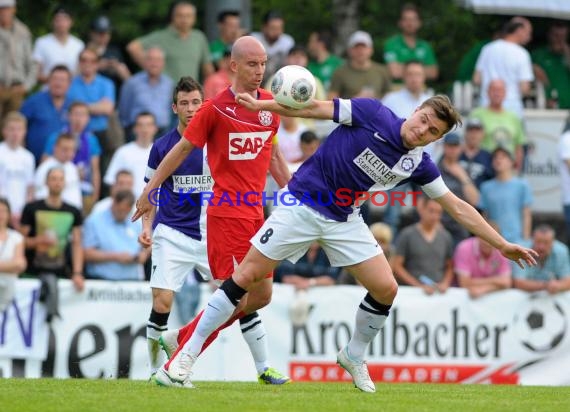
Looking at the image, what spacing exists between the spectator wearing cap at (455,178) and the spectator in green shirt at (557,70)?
3479 mm

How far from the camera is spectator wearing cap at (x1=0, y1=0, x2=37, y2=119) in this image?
1691 cm

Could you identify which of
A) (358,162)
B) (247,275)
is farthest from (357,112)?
(247,275)

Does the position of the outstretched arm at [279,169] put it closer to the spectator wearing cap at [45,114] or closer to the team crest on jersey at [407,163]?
the team crest on jersey at [407,163]

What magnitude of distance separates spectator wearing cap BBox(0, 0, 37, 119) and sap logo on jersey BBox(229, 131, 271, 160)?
745cm

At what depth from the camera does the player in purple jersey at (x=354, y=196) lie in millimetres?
9477

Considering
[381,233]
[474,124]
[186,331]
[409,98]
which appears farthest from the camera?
[409,98]

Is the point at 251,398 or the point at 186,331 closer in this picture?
the point at 251,398

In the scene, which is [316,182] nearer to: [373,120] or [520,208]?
[373,120]

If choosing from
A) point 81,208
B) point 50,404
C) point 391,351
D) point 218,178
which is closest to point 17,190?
point 81,208

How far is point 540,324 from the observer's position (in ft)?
51.0

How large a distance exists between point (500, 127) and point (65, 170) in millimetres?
5681

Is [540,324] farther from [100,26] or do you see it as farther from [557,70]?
[100,26]

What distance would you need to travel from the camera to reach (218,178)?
10250 millimetres

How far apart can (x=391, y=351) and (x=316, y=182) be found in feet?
19.2
